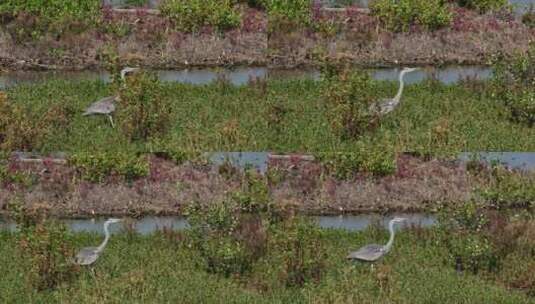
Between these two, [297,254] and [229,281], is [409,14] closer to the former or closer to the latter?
[297,254]

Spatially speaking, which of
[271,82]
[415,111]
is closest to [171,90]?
[271,82]

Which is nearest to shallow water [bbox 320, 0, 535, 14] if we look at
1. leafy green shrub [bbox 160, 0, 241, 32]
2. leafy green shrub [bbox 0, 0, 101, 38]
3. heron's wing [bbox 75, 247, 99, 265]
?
leafy green shrub [bbox 160, 0, 241, 32]

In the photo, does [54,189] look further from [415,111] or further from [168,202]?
[415,111]

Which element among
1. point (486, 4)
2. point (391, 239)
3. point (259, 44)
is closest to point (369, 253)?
point (391, 239)

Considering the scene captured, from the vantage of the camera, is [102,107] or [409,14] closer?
[102,107]

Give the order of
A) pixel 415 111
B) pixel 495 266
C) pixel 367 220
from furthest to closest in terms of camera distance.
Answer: pixel 415 111
pixel 367 220
pixel 495 266

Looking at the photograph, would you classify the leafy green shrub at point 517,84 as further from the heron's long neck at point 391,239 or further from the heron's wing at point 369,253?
the heron's wing at point 369,253
